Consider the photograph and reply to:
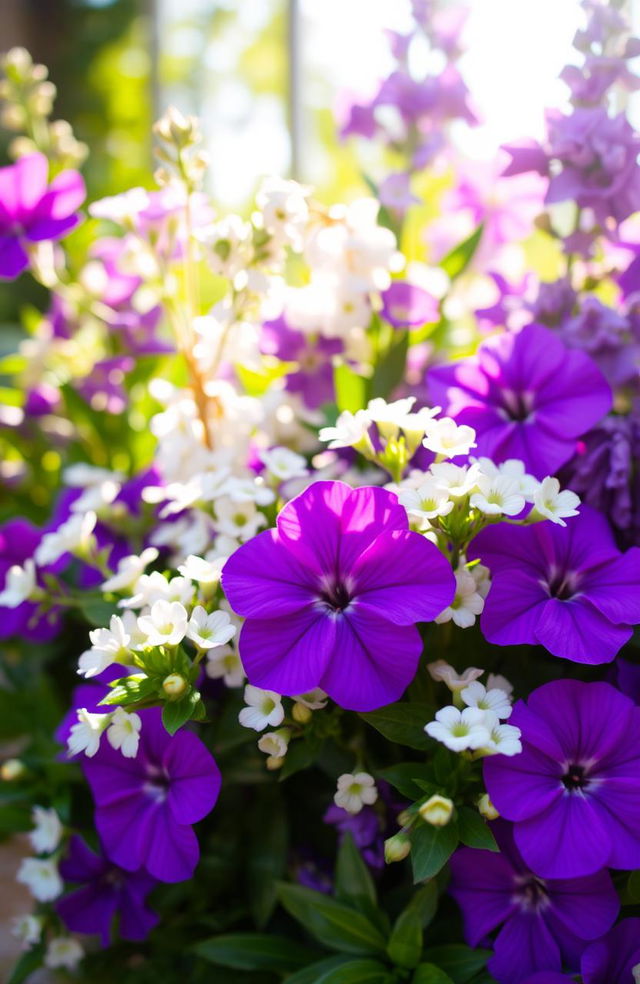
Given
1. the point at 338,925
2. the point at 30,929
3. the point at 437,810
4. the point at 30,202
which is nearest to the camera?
the point at 437,810

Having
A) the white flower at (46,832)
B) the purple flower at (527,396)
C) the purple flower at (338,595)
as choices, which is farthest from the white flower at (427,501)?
the white flower at (46,832)

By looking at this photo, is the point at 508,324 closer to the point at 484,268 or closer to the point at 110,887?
the point at 484,268

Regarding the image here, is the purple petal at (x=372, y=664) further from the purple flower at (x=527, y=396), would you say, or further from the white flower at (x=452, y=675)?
the purple flower at (x=527, y=396)

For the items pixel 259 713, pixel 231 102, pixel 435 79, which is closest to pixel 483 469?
pixel 259 713

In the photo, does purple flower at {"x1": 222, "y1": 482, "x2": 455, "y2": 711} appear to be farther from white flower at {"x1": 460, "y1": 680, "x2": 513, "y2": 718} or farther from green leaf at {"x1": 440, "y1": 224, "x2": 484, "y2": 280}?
green leaf at {"x1": 440, "y1": 224, "x2": 484, "y2": 280}

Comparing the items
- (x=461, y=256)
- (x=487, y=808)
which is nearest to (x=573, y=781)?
(x=487, y=808)

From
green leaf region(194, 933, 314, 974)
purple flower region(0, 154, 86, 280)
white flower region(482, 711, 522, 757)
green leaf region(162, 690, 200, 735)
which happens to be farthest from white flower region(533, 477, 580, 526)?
purple flower region(0, 154, 86, 280)

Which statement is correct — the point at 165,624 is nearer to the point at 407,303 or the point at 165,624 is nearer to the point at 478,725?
the point at 478,725
